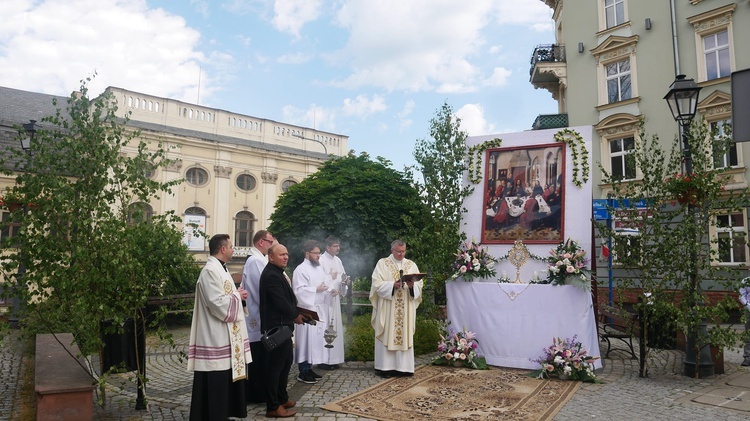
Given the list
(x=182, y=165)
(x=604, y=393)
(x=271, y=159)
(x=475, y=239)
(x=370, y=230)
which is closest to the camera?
(x=604, y=393)

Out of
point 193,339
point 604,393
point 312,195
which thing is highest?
point 312,195

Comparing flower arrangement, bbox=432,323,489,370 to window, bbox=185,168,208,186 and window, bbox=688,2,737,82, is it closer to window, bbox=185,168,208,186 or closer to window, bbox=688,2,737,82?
window, bbox=688,2,737,82

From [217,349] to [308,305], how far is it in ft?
8.38

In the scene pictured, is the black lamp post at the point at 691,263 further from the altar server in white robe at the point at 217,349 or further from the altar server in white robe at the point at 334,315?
the altar server in white robe at the point at 217,349

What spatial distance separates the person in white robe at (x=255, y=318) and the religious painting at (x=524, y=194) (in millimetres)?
3939

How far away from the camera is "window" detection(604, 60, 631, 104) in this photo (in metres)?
19.4

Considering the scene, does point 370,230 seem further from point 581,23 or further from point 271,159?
point 271,159

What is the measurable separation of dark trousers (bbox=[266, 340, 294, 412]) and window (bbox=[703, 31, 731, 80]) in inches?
693

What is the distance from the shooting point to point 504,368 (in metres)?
8.02

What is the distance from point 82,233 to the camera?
5.23 metres

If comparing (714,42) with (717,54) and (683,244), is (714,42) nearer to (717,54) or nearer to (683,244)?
(717,54)

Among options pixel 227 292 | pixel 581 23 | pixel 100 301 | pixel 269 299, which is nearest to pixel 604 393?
pixel 269 299

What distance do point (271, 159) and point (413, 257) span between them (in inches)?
1001

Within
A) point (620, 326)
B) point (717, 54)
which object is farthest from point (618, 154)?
point (620, 326)
